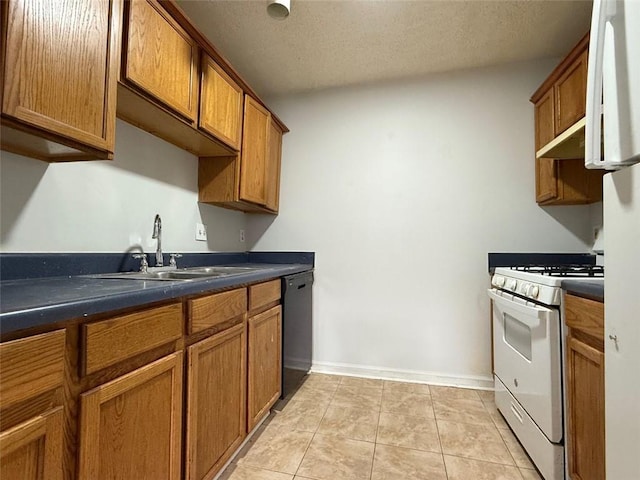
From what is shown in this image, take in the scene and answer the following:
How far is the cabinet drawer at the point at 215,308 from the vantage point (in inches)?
45.4

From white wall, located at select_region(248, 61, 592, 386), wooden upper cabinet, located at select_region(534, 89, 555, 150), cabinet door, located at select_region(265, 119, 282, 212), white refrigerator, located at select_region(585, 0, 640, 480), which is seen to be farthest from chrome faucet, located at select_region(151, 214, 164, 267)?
wooden upper cabinet, located at select_region(534, 89, 555, 150)

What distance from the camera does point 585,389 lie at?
1.17m

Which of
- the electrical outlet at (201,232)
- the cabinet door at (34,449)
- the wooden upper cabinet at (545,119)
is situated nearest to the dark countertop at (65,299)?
the cabinet door at (34,449)

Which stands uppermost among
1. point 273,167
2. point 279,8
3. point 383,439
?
point 279,8

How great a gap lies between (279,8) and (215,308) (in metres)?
1.60

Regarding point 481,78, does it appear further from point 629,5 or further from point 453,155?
point 629,5

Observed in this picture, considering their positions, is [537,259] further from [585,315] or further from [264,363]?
[264,363]

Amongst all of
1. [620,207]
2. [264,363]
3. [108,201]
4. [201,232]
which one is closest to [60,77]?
[108,201]

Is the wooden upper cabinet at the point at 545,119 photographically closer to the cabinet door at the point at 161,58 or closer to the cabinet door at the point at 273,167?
the cabinet door at the point at 273,167

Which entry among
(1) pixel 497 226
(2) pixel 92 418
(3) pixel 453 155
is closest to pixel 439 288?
(1) pixel 497 226

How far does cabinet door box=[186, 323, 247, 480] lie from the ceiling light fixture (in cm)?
167

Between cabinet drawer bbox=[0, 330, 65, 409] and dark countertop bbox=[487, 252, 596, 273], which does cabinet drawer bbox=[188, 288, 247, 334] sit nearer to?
cabinet drawer bbox=[0, 330, 65, 409]

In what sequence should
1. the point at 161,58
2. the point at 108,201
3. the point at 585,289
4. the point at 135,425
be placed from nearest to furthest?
the point at 135,425
the point at 585,289
the point at 161,58
the point at 108,201

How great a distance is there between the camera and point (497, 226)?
2359mm
